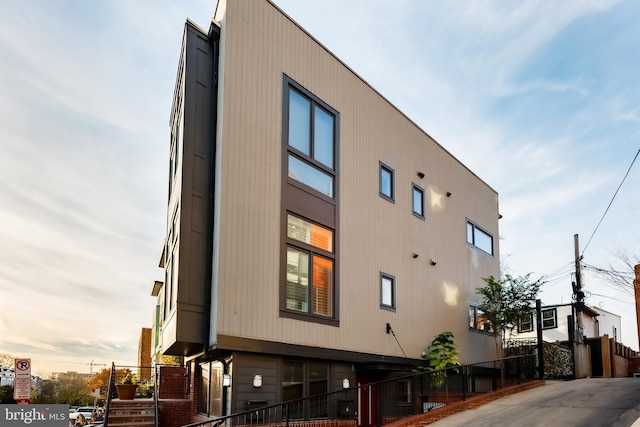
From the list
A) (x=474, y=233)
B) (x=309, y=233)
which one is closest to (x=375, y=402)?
(x=309, y=233)

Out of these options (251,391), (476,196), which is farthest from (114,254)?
(476,196)

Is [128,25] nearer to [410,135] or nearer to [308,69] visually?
[308,69]

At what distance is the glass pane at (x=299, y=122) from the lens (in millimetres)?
16047

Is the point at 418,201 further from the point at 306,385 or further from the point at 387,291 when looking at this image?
the point at 306,385

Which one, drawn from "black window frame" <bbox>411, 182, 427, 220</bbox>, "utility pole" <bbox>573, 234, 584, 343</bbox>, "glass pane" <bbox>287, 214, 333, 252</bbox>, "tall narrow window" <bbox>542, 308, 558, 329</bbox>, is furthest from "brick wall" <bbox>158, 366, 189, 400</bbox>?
"tall narrow window" <bbox>542, 308, 558, 329</bbox>

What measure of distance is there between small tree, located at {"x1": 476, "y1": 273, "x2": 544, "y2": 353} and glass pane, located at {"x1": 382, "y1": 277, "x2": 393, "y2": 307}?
6.20 meters

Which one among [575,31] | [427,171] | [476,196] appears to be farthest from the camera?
[476,196]

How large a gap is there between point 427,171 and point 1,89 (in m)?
13.3

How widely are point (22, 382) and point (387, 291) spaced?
35.0 ft

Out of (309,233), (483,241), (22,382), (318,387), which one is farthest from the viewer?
(483,241)

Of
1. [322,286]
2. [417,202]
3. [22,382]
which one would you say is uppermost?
[417,202]

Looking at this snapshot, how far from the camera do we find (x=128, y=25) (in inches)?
633

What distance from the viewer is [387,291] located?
1870cm

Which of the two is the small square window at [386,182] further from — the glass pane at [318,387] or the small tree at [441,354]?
the glass pane at [318,387]
